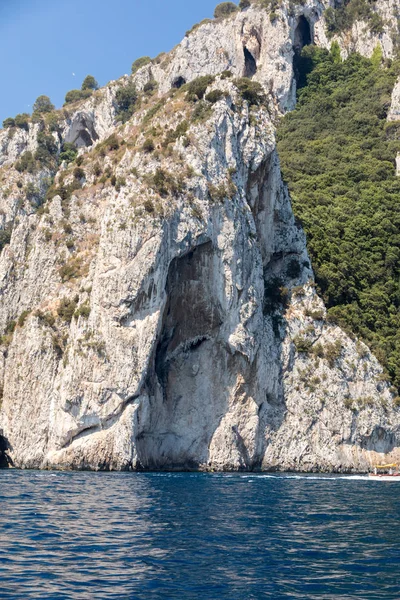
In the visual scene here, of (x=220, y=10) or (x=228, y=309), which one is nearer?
(x=228, y=309)

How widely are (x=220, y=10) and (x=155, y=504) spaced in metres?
132

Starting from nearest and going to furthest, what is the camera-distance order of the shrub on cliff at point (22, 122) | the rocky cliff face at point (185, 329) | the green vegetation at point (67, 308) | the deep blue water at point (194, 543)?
1. the deep blue water at point (194, 543)
2. the rocky cliff face at point (185, 329)
3. the green vegetation at point (67, 308)
4. the shrub on cliff at point (22, 122)

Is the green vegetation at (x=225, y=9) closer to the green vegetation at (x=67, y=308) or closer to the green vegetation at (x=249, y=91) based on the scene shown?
the green vegetation at (x=249, y=91)

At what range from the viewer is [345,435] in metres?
61.7

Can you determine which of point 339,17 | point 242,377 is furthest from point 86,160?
point 339,17

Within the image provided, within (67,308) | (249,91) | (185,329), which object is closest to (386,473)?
(185,329)

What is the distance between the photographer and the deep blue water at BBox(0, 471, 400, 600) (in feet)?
59.0

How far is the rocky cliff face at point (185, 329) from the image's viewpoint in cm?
5681

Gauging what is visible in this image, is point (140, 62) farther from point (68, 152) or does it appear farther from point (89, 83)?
point (68, 152)

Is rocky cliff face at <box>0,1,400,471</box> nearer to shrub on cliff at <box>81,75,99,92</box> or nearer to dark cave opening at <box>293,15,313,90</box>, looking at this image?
dark cave opening at <box>293,15,313,90</box>

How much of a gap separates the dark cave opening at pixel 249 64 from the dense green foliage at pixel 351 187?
934 centimetres

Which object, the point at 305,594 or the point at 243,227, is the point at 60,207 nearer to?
the point at 243,227

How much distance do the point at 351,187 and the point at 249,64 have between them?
4081 centimetres

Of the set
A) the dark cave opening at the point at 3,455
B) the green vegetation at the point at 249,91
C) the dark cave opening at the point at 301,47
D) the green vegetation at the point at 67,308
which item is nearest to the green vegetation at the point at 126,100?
the dark cave opening at the point at 301,47
